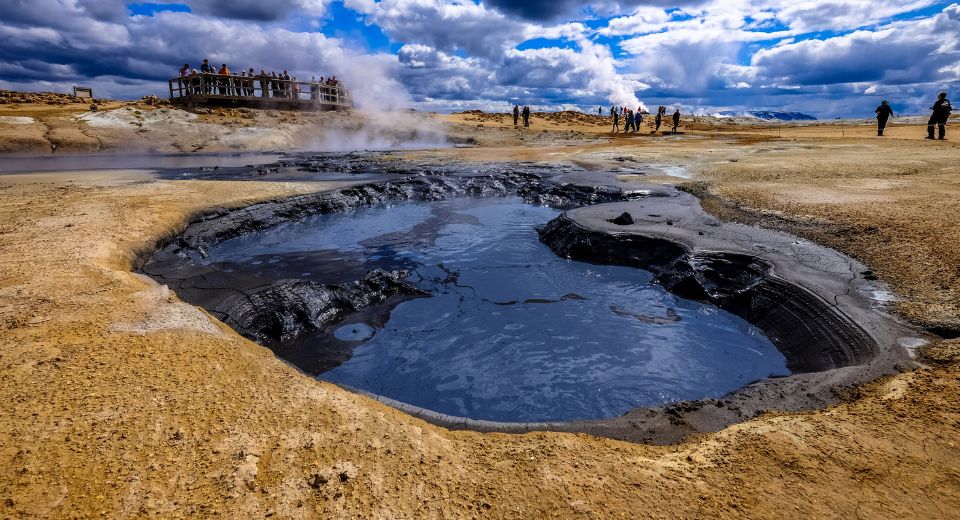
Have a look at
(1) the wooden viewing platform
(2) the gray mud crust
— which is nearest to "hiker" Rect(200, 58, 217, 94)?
(1) the wooden viewing platform

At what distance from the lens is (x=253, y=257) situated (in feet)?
22.4

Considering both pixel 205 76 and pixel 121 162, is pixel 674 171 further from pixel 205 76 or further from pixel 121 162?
pixel 205 76

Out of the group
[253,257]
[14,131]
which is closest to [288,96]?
[14,131]

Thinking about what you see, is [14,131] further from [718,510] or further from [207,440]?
[718,510]

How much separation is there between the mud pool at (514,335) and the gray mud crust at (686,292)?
24 cm

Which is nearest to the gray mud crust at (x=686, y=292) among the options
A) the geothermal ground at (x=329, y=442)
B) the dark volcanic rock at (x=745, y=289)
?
the dark volcanic rock at (x=745, y=289)

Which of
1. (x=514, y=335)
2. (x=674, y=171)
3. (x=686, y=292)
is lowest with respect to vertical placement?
(x=514, y=335)

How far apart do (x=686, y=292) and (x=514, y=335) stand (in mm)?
2267

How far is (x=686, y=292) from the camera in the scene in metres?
5.71

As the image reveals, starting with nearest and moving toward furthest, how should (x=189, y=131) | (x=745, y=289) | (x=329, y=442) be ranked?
(x=329, y=442)
(x=745, y=289)
(x=189, y=131)

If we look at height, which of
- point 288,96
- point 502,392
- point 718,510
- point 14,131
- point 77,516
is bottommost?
point 502,392

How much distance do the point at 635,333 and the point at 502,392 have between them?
171cm

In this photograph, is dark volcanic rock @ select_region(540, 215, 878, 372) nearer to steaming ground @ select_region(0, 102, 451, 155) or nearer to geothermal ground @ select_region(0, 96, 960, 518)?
geothermal ground @ select_region(0, 96, 960, 518)

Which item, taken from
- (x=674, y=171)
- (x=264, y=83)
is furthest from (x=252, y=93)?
(x=674, y=171)
